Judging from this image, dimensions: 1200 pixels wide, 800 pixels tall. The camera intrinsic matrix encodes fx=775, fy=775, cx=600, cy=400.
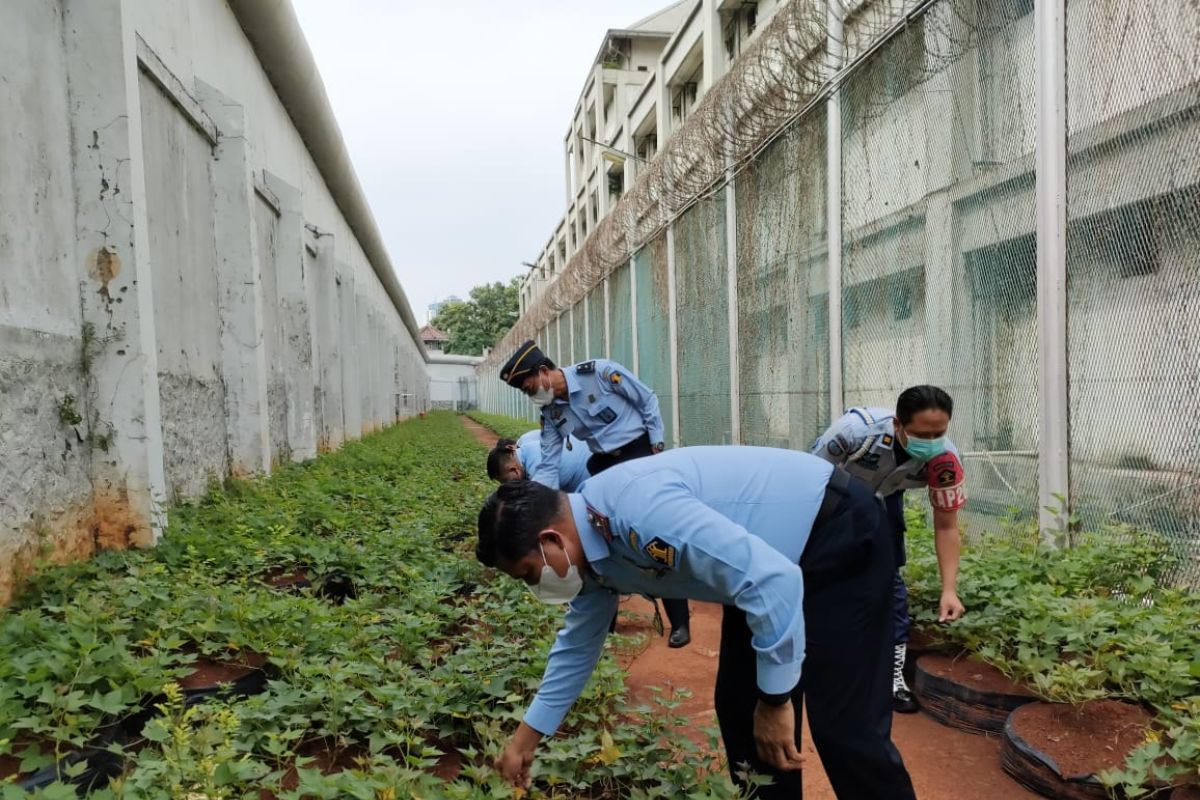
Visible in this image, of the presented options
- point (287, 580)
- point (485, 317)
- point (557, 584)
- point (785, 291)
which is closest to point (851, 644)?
point (557, 584)

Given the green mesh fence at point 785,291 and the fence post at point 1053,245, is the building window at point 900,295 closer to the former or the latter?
the green mesh fence at point 785,291

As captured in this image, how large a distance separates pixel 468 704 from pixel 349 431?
41.2 ft

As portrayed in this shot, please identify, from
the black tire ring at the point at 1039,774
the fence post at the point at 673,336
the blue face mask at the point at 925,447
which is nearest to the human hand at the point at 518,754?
the black tire ring at the point at 1039,774

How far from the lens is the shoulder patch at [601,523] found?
1721 mm

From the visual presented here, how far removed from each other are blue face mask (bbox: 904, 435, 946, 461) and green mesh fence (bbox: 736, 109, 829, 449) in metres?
2.65

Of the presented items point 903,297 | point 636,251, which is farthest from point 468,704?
point 636,251

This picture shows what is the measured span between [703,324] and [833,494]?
6.14 m

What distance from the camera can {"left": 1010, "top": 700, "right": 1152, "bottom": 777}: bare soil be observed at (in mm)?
2373

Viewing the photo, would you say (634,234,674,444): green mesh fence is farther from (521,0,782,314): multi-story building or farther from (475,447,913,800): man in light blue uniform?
(475,447,913,800): man in light blue uniform

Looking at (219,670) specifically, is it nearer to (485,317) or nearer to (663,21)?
(663,21)

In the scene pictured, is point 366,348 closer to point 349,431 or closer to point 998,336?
point 349,431

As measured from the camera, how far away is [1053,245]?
3.59 m

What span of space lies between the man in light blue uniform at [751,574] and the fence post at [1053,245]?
2224 mm

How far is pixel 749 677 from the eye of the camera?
200cm
